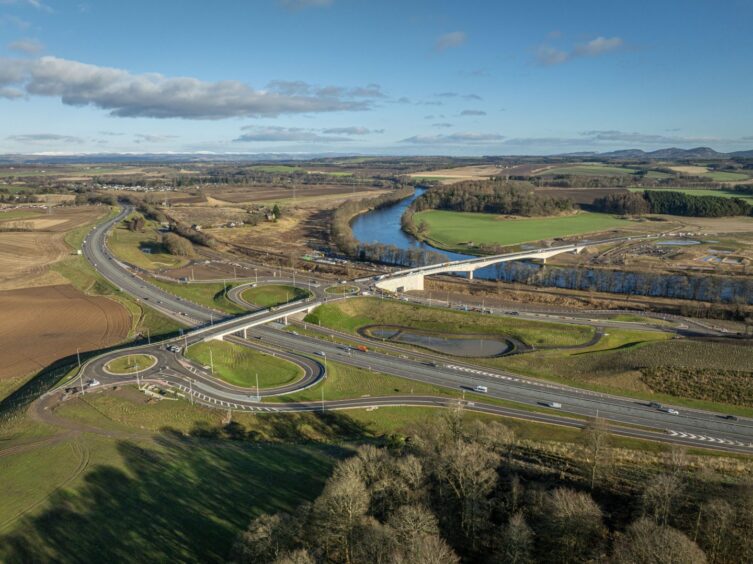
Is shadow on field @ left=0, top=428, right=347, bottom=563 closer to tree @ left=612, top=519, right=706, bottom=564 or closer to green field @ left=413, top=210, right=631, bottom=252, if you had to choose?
tree @ left=612, top=519, right=706, bottom=564

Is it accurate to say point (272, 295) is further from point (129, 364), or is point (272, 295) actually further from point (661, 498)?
point (661, 498)

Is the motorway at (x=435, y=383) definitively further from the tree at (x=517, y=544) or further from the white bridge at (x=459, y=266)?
the white bridge at (x=459, y=266)

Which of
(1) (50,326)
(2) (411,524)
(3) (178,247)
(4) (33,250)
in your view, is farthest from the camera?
(3) (178,247)

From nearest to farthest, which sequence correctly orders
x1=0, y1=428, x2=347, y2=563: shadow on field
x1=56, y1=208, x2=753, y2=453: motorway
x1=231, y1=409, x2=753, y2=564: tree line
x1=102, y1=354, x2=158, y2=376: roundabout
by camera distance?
x1=231, y1=409, x2=753, y2=564: tree line
x1=0, y1=428, x2=347, y2=563: shadow on field
x1=56, y1=208, x2=753, y2=453: motorway
x1=102, y1=354, x2=158, y2=376: roundabout

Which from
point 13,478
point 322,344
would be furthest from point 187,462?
point 322,344

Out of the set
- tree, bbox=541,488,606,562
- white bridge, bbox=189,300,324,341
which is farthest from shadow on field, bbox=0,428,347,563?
white bridge, bbox=189,300,324,341

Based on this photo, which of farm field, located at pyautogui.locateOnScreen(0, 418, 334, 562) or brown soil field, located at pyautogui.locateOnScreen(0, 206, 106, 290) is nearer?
farm field, located at pyautogui.locateOnScreen(0, 418, 334, 562)

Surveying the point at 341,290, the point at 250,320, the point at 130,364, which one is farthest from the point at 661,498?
the point at 341,290
